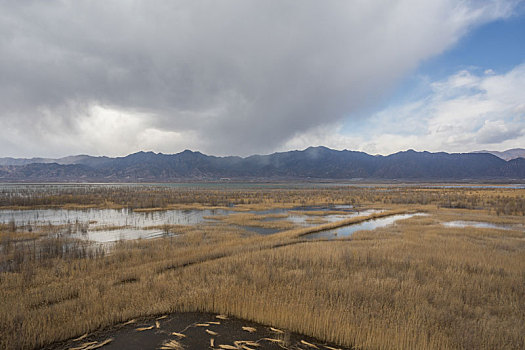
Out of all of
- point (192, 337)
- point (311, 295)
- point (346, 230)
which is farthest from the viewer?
point (346, 230)

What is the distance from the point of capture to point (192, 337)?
593 centimetres

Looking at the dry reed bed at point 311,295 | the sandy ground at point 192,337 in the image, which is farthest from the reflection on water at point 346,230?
the sandy ground at point 192,337

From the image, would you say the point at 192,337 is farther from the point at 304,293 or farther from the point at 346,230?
the point at 346,230

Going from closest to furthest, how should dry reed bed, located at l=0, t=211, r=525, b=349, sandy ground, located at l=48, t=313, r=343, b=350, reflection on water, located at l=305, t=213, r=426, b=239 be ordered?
sandy ground, located at l=48, t=313, r=343, b=350 < dry reed bed, located at l=0, t=211, r=525, b=349 < reflection on water, located at l=305, t=213, r=426, b=239

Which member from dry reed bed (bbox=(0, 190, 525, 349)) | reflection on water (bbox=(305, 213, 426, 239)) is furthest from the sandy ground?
reflection on water (bbox=(305, 213, 426, 239))

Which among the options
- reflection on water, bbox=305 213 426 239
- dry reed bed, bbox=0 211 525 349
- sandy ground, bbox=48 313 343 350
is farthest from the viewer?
reflection on water, bbox=305 213 426 239

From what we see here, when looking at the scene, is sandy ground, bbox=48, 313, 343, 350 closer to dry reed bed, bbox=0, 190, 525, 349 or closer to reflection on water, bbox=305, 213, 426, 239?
dry reed bed, bbox=0, 190, 525, 349

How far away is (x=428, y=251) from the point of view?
14.9m

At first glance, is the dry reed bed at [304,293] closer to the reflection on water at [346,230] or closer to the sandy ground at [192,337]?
the sandy ground at [192,337]

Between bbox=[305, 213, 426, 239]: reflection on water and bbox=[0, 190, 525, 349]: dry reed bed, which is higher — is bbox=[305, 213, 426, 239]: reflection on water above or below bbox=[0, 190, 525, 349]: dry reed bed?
below

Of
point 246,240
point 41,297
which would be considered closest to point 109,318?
point 41,297

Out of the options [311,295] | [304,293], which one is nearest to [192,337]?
[304,293]

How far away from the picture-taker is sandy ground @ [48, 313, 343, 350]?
560 centimetres

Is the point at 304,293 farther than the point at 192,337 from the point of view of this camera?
Yes
